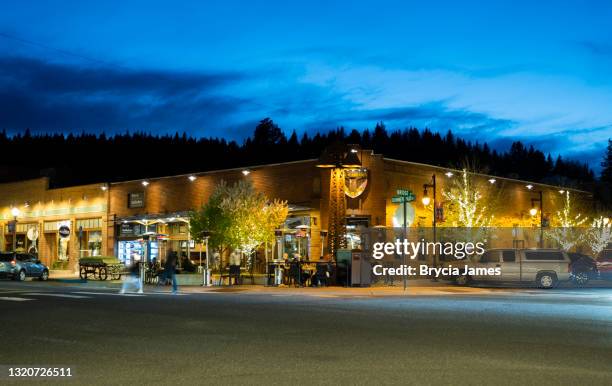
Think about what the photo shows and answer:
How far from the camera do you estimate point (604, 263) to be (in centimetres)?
4012

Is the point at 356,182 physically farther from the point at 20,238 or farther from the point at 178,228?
the point at 20,238

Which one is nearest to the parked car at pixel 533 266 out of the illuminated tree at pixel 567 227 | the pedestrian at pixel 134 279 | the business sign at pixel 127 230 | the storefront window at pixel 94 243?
the illuminated tree at pixel 567 227

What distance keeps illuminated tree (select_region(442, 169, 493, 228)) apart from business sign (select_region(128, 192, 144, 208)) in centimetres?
2313

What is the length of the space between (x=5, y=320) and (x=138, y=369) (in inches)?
316

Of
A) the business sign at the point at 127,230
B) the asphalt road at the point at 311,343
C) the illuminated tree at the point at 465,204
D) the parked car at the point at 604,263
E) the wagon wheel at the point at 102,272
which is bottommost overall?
the wagon wheel at the point at 102,272

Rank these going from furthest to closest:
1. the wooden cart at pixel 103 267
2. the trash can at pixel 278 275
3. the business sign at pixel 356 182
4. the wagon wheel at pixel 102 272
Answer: the business sign at pixel 356 182 → the wooden cart at pixel 103 267 → the wagon wheel at pixel 102 272 → the trash can at pixel 278 275

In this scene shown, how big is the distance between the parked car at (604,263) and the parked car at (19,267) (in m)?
32.3

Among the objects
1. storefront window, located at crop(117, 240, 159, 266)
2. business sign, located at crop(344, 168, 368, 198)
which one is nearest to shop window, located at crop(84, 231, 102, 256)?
storefront window, located at crop(117, 240, 159, 266)

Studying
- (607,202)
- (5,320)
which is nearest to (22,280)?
(5,320)

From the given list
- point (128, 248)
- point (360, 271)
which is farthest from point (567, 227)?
point (128, 248)

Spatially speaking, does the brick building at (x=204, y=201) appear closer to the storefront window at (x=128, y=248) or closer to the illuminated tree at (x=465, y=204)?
the storefront window at (x=128, y=248)

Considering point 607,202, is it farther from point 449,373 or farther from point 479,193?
point 449,373

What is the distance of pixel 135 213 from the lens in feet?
186

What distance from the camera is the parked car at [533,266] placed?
33781 mm
